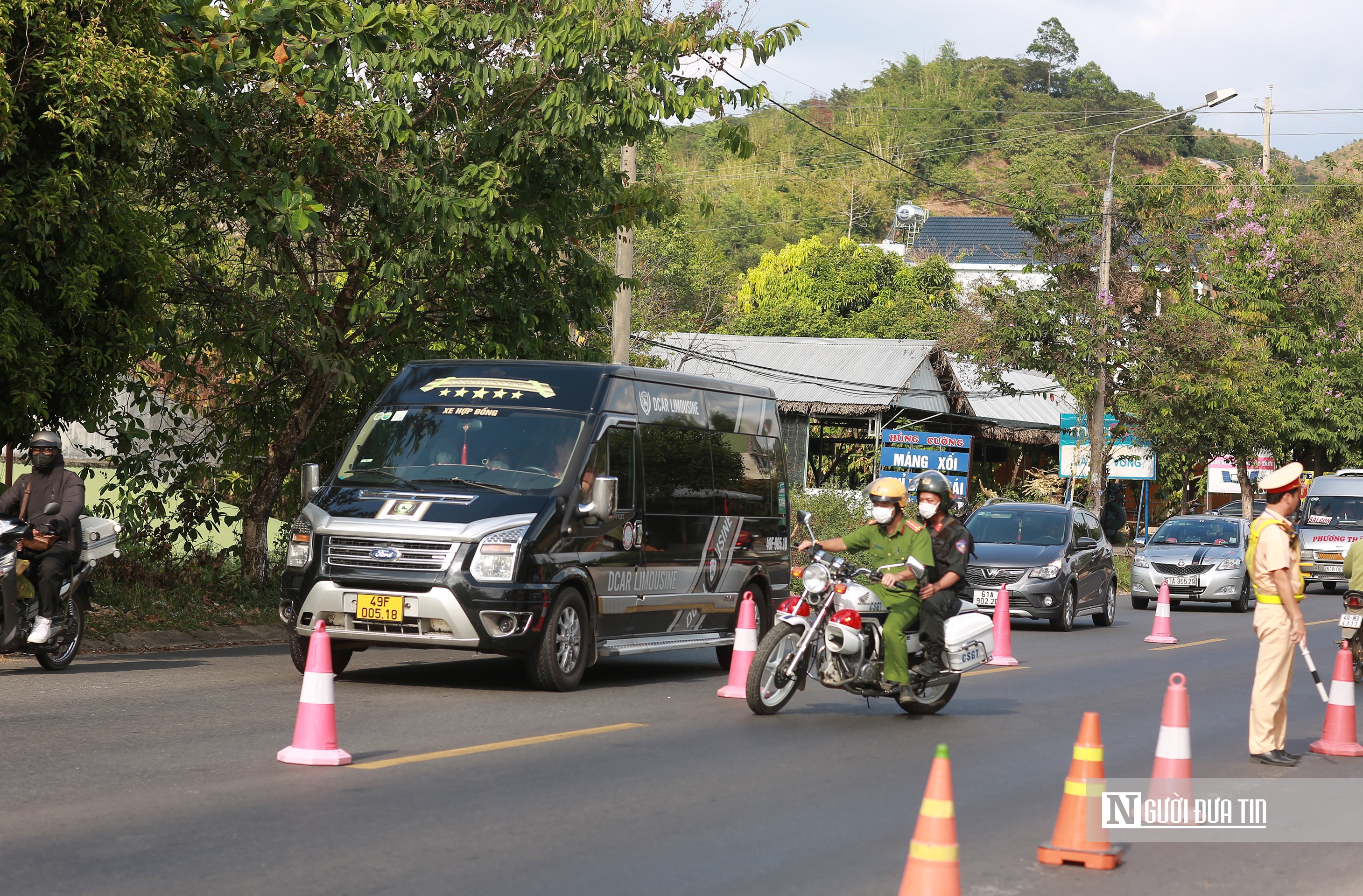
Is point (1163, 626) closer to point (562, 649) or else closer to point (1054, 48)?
point (562, 649)

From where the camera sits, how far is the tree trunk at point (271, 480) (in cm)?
1778

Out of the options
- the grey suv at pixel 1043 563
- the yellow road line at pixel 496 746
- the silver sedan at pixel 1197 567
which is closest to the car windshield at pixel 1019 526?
the grey suv at pixel 1043 563

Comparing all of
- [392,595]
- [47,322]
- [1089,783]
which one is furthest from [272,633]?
[1089,783]

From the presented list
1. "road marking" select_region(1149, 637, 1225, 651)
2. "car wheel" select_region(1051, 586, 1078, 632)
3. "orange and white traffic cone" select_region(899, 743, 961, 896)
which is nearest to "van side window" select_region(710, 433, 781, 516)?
"road marking" select_region(1149, 637, 1225, 651)

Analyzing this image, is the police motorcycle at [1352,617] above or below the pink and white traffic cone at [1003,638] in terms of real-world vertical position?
above

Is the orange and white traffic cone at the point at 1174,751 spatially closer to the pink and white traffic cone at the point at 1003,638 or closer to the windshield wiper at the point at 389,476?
the windshield wiper at the point at 389,476

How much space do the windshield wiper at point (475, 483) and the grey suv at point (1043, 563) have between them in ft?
34.6

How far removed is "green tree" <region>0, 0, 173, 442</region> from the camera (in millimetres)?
12484

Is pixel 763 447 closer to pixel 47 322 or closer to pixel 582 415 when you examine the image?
pixel 582 415

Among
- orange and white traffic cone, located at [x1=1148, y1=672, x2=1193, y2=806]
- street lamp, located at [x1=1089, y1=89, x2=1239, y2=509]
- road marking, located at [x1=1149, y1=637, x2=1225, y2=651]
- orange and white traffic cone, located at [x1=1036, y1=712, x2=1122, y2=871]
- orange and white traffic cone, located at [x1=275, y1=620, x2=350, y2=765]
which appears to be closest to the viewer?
orange and white traffic cone, located at [x1=1036, y1=712, x2=1122, y2=871]

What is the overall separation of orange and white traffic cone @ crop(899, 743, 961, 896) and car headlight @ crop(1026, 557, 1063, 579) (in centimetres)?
1682

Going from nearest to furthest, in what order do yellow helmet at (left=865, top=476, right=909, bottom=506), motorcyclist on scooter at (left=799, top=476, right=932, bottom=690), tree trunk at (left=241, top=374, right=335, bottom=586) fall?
1. motorcyclist on scooter at (left=799, top=476, right=932, bottom=690)
2. yellow helmet at (left=865, top=476, right=909, bottom=506)
3. tree trunk at (left=241, top=374, right=335, bottom=586)

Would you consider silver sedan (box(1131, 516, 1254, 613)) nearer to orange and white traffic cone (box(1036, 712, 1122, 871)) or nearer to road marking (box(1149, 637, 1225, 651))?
road marking (box(1149, 637, 1225, 651))

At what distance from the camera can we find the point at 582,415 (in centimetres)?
1264
